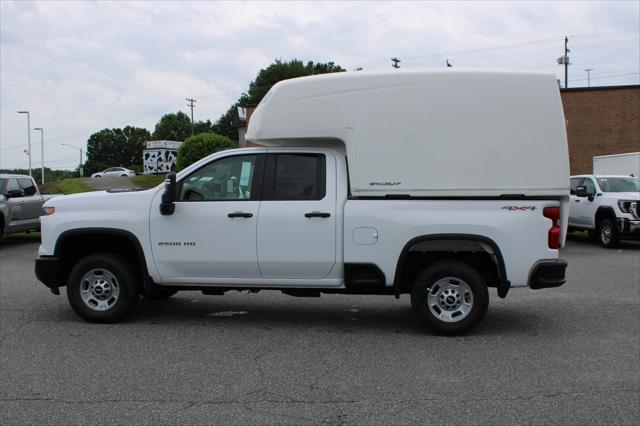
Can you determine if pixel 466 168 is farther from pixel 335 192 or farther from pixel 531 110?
pixel 335 192

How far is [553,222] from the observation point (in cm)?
611

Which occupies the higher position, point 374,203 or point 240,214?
point 374,203

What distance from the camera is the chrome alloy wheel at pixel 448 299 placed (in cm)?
624

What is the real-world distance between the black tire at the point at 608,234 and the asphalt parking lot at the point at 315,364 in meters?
6.87

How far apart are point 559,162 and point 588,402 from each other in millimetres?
2511

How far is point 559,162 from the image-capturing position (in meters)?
6.05

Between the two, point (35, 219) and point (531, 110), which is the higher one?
point (531, 110)

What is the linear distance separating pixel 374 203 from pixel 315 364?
176 cm

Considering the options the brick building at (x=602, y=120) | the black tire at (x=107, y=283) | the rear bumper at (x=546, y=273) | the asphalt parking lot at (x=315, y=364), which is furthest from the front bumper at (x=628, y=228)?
the black tire at (x=107, y=283)

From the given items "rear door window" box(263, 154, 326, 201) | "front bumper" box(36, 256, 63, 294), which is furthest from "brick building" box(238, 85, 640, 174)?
"front bumper" box(36, 256, 63, 294)

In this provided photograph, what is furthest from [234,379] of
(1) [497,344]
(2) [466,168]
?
(2) [466,168]

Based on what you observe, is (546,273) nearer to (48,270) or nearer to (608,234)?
(48,270)

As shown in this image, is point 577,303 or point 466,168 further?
point 577,303

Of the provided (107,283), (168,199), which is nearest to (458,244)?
(168,199)
